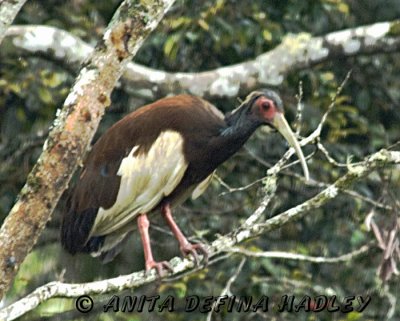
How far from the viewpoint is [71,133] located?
12.4ft

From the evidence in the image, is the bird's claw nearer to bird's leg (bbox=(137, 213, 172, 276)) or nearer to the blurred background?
bird's leg (bbox=(137, 213, 172, 276))

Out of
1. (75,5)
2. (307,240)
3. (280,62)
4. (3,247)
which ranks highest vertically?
(3,247)

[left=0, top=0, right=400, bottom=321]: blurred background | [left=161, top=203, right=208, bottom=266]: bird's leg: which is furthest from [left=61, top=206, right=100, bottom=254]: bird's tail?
[left=0, top=0, right=400, bottom=321]: blurred background

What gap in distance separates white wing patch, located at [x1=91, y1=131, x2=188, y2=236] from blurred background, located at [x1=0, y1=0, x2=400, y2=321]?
1108 mm

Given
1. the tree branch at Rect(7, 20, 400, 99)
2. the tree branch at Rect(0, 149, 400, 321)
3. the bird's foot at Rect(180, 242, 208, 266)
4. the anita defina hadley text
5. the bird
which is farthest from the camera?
the tree branch at Rect(7, 20, 400, 99)

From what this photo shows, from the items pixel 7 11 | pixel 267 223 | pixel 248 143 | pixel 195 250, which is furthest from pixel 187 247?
pixel 248 143

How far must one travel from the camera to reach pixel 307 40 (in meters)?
6.52

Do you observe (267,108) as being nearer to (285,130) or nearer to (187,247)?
(285,130)

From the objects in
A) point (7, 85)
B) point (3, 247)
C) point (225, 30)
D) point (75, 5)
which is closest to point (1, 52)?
point (7, 85)

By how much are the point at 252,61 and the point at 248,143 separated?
528 millimetres

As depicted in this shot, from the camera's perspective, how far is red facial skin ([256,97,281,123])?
502 centimetres

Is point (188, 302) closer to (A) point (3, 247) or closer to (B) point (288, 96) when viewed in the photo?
(B) point (288, 96)

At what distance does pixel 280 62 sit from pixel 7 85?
1457 mm

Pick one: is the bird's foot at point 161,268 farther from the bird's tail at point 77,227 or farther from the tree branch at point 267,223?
the bird's tail at point 77,227
